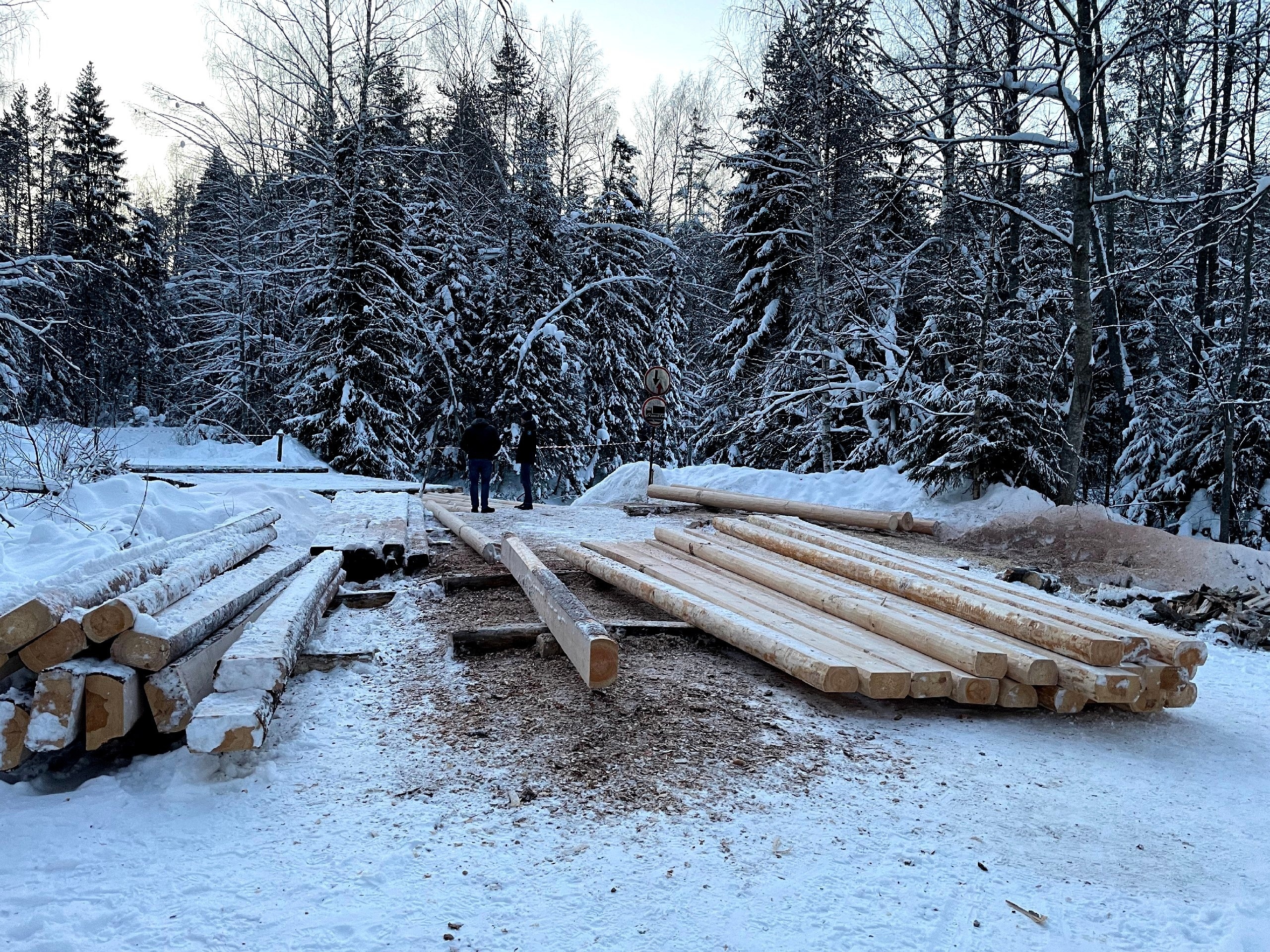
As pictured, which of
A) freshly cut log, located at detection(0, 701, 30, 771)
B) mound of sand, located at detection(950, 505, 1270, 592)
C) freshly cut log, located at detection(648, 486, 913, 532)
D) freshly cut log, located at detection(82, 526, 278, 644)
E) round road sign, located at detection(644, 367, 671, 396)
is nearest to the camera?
freshly cut log, located at detection(0, 701, 30, 771)

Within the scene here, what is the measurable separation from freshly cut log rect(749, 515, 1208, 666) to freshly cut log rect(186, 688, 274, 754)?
16.6 feet

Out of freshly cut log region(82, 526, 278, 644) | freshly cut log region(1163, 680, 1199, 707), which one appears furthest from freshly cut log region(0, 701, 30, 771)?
freshly cut log region(1163, 680, 1199, 707)

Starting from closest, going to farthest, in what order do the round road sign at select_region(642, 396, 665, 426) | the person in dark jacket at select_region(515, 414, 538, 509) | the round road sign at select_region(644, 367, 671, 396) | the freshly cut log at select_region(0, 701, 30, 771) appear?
1. the freshly cut log at select_region(0, 701, 30, 771)
2. the person in dark jacket at select_region(515, 414, 538, 509)
3. the round road sign at select_region(642, 396, 665, 426)
4. the round road sign at select_region(644, 367, 671, 396)

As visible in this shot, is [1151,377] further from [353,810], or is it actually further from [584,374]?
[353,810]

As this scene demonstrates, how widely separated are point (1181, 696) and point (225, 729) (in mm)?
5531

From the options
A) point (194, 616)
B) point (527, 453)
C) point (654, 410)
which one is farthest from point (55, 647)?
point (654, 410)

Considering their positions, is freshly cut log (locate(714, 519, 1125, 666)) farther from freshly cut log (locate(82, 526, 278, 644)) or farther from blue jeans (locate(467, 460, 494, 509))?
blue jeans (locate(467, 460, 494, 509))

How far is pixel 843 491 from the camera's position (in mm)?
15586

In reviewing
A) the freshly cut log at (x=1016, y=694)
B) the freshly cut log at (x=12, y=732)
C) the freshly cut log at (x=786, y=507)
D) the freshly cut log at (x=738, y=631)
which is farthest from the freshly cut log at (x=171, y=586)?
the freshly cut log at (x=786, y=507)

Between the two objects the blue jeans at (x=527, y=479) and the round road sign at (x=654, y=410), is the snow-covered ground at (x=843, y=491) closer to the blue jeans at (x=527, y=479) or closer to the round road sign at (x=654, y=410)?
the round road sign at (x=654, y=410)

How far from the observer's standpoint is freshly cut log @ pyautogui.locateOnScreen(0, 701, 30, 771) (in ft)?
12.2

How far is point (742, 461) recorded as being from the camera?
81.8 ft

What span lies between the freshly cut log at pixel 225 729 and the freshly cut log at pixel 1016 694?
4287 millimetres

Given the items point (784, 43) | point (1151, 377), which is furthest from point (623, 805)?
point (1151, 377)
